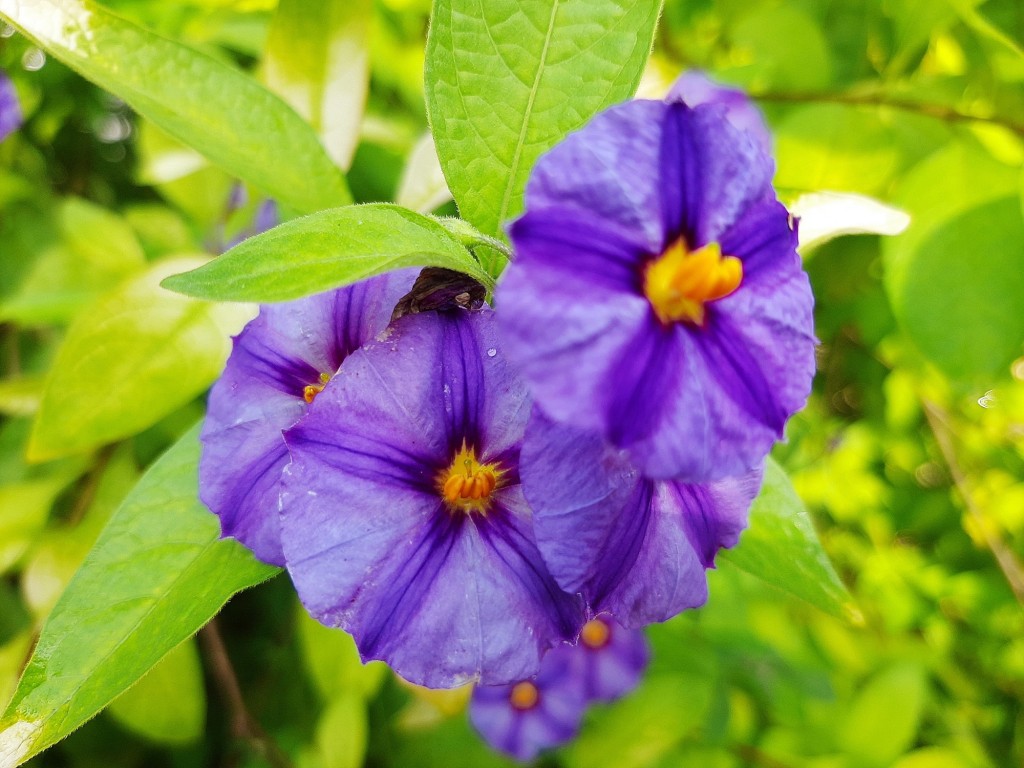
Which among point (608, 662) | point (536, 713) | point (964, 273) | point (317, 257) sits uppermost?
point (317, 257)

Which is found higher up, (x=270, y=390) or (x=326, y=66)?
(x=326, y=66)

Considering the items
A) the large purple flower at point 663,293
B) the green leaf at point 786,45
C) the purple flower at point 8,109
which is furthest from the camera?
the purple flower at point 8,109

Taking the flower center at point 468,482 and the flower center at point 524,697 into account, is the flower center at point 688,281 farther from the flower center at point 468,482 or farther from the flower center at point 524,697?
the flower center at point 524,697

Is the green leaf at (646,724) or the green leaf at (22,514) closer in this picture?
the green leaf at (22,514)

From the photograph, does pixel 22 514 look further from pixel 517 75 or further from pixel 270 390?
pixel 517 75

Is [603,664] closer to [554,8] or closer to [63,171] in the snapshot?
[554,8]

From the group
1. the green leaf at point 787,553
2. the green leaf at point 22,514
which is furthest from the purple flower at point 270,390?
the green leaf at point 22,514

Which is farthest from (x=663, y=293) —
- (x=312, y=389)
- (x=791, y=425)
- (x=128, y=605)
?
(x=791, y=425)
